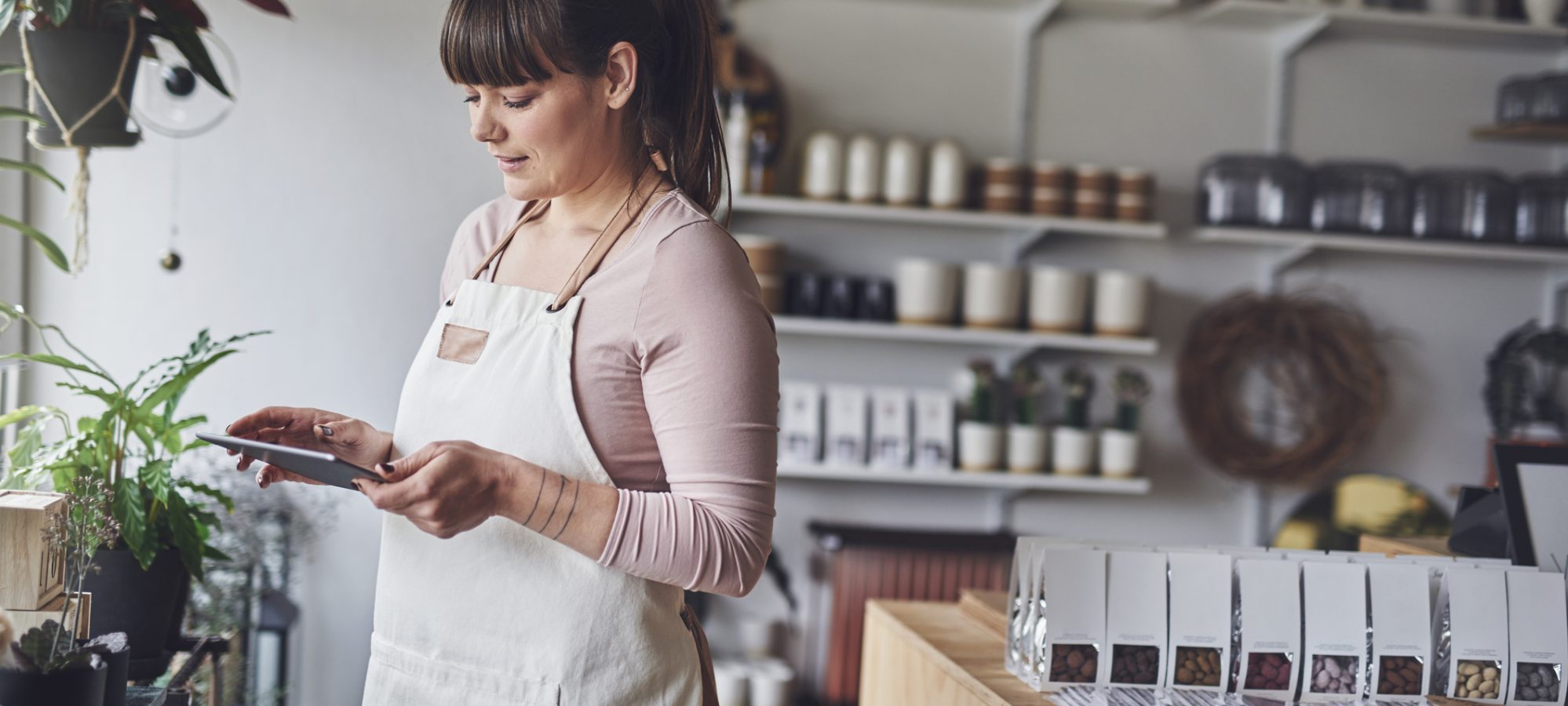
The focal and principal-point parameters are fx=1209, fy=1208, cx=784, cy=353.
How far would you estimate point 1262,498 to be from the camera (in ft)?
11.8

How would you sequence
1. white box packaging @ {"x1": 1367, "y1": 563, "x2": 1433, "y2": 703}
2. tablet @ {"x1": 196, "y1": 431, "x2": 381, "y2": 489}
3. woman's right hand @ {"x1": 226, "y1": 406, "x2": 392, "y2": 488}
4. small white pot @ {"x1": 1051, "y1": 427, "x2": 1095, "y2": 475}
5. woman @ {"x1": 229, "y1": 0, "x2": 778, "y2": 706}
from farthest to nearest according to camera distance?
small white pot @ {"x1": 1051, "y1": 427, "x2": 1095, "y2": 475} → white box packaging @ {"x1": 1367, "y1": 563, "x2": 1433, "y2": 703} → woman's right hand @ {"x1": 226, "y1": 406, "x2": 392, "y2": 488} → woman @ {"x1": 229, "y1": 0, "x2": 778, "y2": 706} → tablet @ {"x1": 196, "y1": 431, "x2": 381, "y2": 489}

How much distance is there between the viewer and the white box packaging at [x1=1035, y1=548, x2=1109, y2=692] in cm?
138

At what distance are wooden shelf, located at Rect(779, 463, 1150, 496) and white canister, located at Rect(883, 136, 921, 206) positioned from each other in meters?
0.73

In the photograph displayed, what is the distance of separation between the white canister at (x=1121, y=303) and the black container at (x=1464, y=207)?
83cm

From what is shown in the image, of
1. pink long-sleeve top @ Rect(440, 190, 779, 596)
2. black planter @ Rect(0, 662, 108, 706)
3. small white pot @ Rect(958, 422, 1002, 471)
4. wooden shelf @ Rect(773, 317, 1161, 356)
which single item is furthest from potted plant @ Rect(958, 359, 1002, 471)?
black planter @ Rect(0, 662, 108, 706)

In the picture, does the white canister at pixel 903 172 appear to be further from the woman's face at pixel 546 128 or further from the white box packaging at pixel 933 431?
the woman's face at pixel 546 128

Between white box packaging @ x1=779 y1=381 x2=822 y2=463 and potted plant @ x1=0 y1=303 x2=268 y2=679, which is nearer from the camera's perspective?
potted plant @ x1=0 y1=303 x2=268 y2=679

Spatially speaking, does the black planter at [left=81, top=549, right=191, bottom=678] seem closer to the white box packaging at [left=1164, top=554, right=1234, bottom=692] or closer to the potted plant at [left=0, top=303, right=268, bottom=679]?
the potted plant at [left=0, top=303, right=268, bottom=679]

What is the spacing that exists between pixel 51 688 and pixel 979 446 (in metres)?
2.56

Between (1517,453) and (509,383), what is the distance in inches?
53.1

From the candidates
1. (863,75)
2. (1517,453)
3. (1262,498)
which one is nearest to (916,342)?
(863,75)

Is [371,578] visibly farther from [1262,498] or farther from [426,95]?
[1262,498]

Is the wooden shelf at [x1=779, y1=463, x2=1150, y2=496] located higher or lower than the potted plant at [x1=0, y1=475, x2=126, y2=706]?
lower

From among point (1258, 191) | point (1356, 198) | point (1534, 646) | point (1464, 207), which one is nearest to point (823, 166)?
point (1258, 191)
